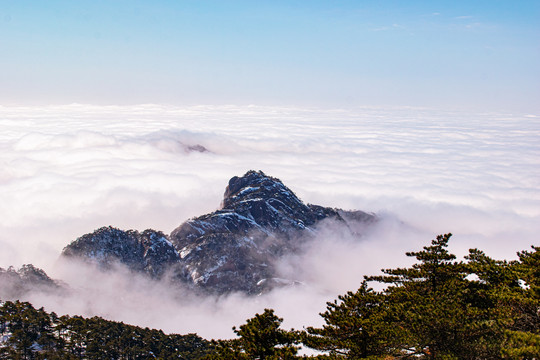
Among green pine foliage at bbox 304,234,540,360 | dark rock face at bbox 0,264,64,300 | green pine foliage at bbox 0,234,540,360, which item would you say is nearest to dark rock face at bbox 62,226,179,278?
dark rock face at bbox 0,264,64,300

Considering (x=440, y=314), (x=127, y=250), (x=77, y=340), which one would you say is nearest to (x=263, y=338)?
(x=440, y=314)

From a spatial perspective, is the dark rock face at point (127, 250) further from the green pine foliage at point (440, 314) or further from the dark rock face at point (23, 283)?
the green pine foliage at point (440, 314)

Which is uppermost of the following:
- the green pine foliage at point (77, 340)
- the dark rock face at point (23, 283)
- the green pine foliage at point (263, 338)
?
the green pine foliage at point (263, 338)

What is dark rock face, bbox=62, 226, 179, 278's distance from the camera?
177375mm

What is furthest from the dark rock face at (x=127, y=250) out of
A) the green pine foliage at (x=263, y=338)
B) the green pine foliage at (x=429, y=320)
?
the green pine foliage at (x=263, y=338)

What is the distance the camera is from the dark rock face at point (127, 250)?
582 feet

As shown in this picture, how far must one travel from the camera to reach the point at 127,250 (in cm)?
18338

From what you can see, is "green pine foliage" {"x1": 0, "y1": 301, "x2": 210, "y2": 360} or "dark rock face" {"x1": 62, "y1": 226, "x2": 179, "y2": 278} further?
"dark rock face" {"x1": 62, "y1": 226, "x2": 179, "y2": 278}

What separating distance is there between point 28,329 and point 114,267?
338 feet

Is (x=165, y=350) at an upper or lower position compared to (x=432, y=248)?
lower

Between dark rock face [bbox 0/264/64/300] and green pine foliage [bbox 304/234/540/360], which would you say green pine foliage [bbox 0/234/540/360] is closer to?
green pine foliage [bbox 304/234/540/360]

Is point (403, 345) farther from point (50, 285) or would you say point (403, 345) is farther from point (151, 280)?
point (151, 280)

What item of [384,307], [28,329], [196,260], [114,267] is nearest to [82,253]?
[114,267]

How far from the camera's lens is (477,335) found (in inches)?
1024
